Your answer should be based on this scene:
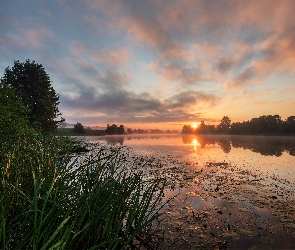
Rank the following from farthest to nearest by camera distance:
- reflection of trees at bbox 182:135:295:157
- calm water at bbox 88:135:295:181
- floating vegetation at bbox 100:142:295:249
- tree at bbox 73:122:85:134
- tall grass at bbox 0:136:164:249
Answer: tree at bbox 73:122:85:134 → reflection of trees at bbox 182:135:295:157 → calm water at bbox 88:135:295:181 → floating vegetation at bbox 100:142:295:249 → tall grass at bbox 0:136:164:249

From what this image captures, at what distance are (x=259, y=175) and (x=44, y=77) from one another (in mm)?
46832

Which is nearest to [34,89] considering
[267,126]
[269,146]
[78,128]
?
[269,146]

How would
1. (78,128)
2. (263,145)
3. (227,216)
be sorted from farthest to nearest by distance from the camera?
(78,128) < (263,145) < (227,216)

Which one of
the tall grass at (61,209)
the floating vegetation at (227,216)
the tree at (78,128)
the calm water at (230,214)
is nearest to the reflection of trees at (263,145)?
the calm water at (230,214)

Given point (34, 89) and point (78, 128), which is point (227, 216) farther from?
point (78, 128)

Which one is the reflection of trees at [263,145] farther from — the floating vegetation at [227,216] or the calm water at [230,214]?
the floating vegetation at [227,216]

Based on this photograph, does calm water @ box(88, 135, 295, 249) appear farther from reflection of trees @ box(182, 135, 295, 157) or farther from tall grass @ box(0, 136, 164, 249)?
reflection of trees @ box(182, 135, 295, 157)

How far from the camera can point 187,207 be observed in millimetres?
9320

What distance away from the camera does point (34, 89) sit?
41656 millimetres

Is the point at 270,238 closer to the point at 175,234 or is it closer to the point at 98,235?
the point at 175,234

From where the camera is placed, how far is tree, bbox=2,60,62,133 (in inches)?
1580

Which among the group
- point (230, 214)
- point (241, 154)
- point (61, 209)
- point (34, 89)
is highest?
point (34, 89)

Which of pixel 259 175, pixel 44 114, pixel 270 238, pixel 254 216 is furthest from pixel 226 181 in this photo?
pixel 44 114

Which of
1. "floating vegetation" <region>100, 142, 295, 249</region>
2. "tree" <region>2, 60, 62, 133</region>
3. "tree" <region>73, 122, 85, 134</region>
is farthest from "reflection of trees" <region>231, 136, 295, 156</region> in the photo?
"tree" <region>73, 122, 85, 134</region>
